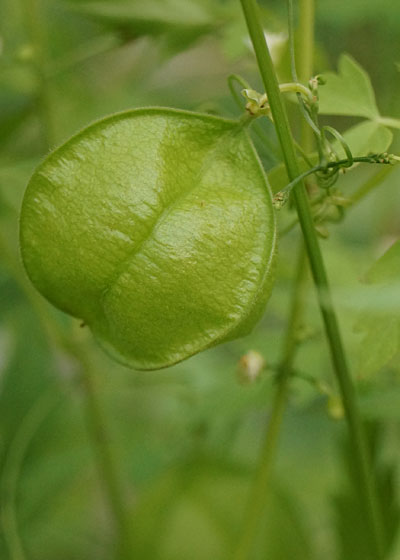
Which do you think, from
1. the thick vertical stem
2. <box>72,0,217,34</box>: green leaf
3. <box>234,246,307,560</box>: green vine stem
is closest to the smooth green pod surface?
<box>234,246,307,560</box>: green vine stem

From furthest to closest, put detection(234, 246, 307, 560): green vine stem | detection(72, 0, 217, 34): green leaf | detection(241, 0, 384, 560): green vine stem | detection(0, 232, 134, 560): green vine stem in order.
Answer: detection(0, 232, 134, 560): green vine stem → detection(72, 0, 217, 34): green leaf → detection(234, 246, 307, 560): green vine stem → detection(241, 0, 384, 560): green vine stem

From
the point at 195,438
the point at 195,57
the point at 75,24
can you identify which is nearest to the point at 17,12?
the point at 75,24

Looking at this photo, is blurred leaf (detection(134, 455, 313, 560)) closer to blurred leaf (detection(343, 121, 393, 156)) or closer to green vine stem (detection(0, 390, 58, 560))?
green vine stem (detection(0, 390, 58, 560))

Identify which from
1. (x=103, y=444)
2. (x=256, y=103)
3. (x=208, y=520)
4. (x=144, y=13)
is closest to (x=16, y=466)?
(x=103, y=444)

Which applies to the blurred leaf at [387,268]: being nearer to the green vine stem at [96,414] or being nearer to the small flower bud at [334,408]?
the small flower bud at [334,408]

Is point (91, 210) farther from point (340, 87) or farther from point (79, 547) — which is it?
point (79, 547)

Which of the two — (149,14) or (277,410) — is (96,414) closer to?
(277,410)

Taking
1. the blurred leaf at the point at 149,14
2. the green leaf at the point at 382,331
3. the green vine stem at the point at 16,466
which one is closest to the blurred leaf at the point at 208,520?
the green vine stem at the point at 16,466
